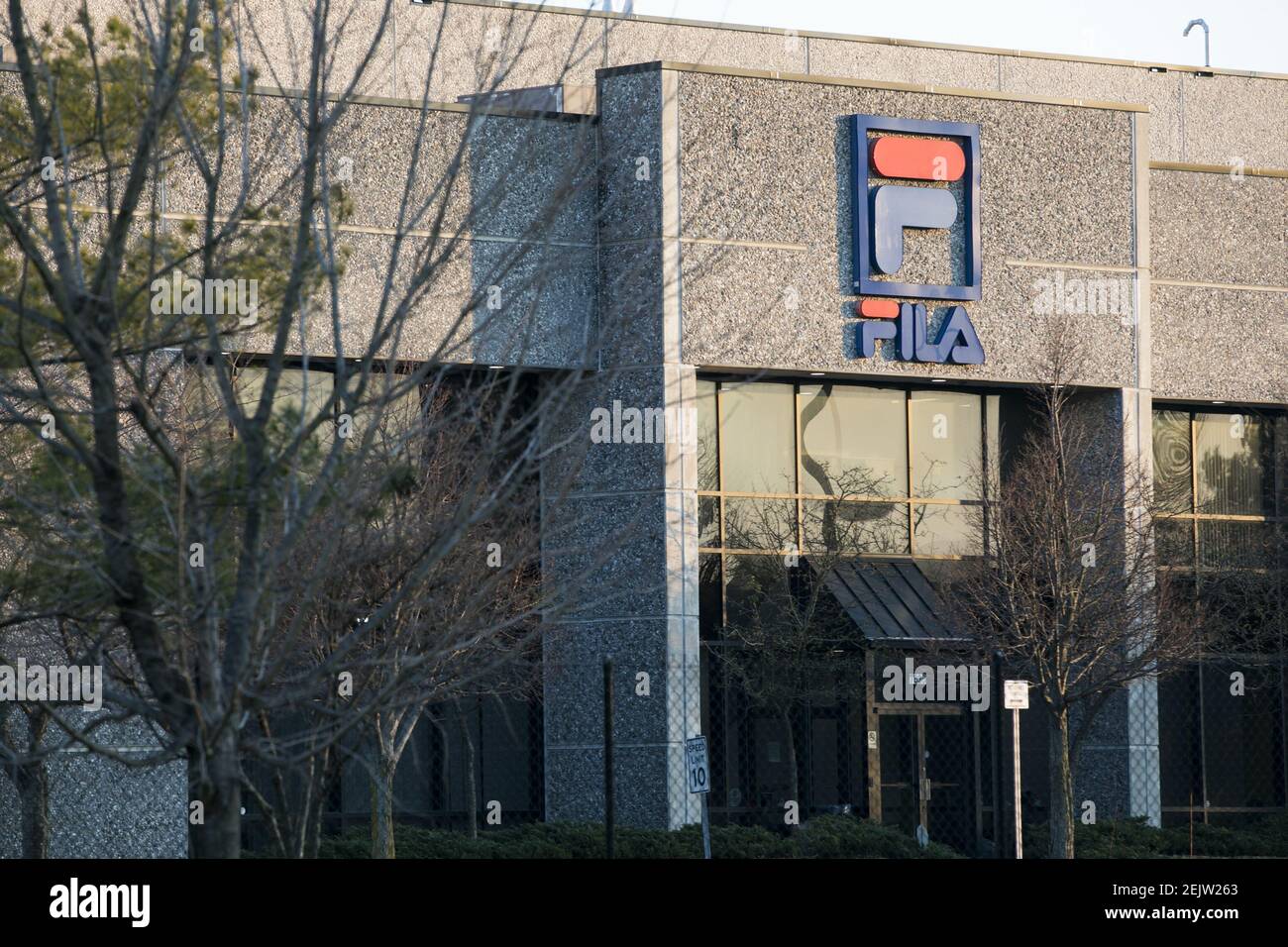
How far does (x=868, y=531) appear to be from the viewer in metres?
23.8

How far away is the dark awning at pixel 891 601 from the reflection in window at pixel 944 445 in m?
1.27

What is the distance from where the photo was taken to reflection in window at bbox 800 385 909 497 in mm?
23875

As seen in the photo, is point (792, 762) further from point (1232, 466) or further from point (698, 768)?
point (1232, 466)

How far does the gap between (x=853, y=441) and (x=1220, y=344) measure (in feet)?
18.4

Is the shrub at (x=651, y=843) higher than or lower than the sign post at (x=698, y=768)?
lower

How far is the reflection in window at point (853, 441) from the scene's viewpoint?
23875 millimetres

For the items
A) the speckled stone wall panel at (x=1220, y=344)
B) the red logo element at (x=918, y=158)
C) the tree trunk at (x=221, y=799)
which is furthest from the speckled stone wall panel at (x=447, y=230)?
the tree trunk at (x=221, y=799)

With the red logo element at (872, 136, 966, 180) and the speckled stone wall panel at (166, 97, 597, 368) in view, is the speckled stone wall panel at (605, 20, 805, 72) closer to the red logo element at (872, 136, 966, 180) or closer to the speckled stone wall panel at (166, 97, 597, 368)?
the red logo element at (872, 136, 966, 180)

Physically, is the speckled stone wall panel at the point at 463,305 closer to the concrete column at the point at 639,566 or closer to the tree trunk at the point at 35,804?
the concrete column at the point at 639,566

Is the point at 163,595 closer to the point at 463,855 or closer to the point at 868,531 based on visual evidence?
the point at 463,855

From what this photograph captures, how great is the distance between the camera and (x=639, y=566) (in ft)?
71.5
